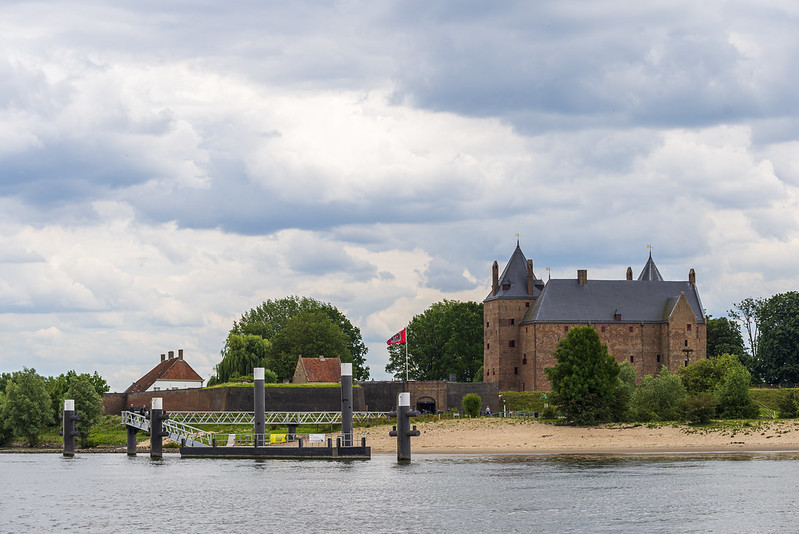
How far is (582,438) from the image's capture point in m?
74.9

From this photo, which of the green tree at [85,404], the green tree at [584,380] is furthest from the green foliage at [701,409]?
the green tree at [85,404]

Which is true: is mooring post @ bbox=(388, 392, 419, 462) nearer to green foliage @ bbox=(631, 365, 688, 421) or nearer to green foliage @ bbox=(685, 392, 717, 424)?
green foliage @ bbox=(685, 392, 717, 424)

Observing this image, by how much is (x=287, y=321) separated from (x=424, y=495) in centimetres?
7913

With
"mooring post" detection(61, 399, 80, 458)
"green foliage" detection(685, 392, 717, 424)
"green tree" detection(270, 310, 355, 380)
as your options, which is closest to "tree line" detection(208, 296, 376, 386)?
"green tree" detection(270, 310, 355, 380)

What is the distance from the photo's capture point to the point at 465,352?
5064 inches

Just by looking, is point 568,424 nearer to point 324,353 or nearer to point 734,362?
point 734,362

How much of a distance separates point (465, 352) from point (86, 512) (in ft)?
276

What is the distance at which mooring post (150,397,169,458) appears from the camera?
234 feet

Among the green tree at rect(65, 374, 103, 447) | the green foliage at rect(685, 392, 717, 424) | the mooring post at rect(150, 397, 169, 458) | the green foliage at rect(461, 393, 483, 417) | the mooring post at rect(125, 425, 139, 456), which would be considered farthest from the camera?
the green tree at rect(65, 374, 103, 447)

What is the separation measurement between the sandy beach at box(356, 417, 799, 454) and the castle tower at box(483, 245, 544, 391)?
35.9 metres

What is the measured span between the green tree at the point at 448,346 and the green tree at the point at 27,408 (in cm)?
4456

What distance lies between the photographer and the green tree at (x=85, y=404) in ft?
295

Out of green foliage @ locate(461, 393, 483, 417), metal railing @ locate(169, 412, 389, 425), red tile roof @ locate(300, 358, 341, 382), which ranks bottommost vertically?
metal railing @ locate(169, 412, 389, 425)

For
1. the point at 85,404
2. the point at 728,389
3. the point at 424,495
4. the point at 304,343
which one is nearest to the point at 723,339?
Result: the point at 304,343
